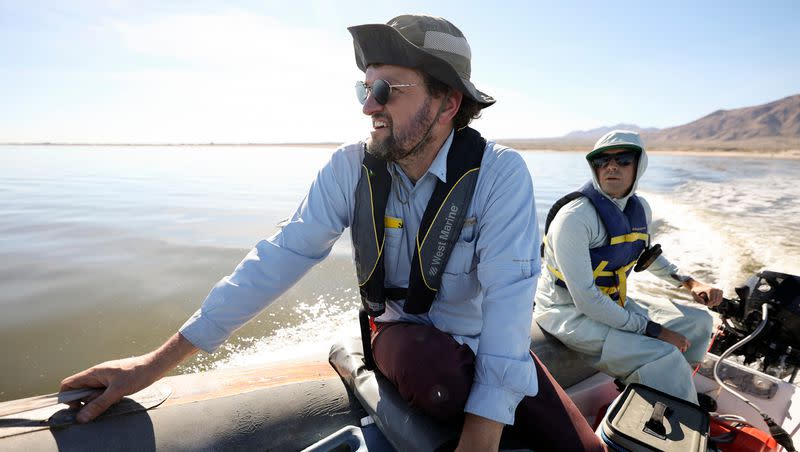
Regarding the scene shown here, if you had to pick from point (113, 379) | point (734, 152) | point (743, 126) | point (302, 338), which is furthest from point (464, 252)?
point (743, 126)

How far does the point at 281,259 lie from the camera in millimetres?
1437

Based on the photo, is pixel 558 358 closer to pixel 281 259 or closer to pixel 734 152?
pixel 281 259

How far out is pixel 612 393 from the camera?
239cm

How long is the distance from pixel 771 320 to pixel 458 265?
7.56 feet

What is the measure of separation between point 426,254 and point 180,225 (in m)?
6.72

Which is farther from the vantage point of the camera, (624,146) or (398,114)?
(624,146)

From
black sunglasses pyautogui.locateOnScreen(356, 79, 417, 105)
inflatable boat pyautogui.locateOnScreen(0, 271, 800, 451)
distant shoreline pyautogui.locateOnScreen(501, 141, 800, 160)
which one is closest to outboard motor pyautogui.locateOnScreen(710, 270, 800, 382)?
inflatable boat pyautogui.locateOnScreen(0, 271, 800, 451)

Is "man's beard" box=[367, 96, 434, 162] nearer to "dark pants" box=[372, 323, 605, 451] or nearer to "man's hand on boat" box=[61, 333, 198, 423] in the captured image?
"dark pants" box=[372, 323, 605, 451]

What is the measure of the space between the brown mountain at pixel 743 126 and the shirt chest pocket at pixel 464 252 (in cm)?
14486

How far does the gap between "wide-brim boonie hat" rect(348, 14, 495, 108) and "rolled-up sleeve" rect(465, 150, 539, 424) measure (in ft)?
1.21

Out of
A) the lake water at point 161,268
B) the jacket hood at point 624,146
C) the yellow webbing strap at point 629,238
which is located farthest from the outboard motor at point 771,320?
the jacket hood at point 624,146

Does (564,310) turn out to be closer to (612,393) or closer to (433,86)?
(612,393)

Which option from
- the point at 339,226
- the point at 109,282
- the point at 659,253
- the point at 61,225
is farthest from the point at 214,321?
the point at 61,225

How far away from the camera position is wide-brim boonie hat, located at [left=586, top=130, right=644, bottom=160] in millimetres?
2508
